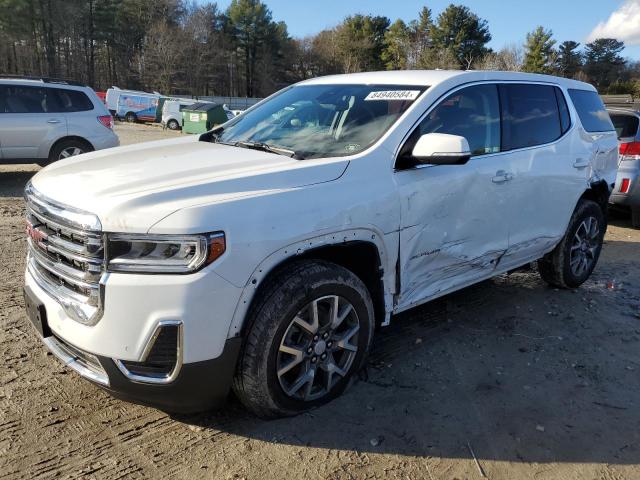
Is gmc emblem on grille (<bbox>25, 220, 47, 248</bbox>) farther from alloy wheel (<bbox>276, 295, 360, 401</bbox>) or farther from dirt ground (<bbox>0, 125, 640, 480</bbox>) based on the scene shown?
alloy wheel (<bbox>276, 295, 360, 401</bbox>)

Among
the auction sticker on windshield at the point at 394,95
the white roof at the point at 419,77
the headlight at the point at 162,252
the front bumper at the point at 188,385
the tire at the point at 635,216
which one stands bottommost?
the tire at the point at 635,216

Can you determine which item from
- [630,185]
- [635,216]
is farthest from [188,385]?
[635,216]

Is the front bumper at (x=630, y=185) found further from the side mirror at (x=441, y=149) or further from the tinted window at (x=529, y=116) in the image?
the side mirror at (x=441, y=149)

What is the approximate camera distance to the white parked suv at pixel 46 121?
9484 millimetres

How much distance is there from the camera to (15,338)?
3.64m

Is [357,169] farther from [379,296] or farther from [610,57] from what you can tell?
[610,57]

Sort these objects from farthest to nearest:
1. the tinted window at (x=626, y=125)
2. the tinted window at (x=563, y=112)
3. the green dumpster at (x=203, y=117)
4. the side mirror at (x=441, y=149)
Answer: the green dumpster at (x=203, y=117) → the tinted window at (x=626, y=125) → the tinted window at (x=563, y=112) → the side mirror at (x=441, y=149)

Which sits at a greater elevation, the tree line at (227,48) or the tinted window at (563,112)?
the tree line at (227,48)

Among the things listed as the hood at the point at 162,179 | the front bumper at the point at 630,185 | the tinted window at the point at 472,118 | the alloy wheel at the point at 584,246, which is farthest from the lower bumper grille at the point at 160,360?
the front bumper at the point at 630,185

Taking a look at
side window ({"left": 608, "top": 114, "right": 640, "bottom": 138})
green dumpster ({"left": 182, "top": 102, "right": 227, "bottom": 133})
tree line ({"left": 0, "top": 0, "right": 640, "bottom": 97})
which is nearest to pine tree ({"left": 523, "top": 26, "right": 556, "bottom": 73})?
tree line ({"left": 0, "top": 0, "right": 640, "bottom": 97})

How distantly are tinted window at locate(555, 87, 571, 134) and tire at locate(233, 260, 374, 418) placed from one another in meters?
2.73

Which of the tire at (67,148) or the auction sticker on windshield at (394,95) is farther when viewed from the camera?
the tire at (67,148)

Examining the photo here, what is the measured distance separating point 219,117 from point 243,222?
91.0ft

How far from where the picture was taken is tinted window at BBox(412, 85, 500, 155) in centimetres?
337
